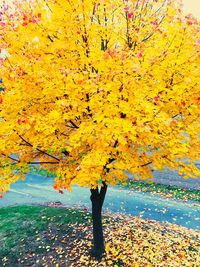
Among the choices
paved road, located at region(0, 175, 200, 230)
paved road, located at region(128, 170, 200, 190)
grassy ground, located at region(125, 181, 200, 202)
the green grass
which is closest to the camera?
the green grass

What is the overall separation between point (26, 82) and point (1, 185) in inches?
114

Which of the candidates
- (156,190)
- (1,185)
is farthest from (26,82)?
(156,190)

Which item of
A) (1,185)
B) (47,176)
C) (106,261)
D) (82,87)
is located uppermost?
(47,176)

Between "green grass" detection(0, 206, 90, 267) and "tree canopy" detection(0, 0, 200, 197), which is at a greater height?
"tree canopy" detection(0, 0, 200, 197)

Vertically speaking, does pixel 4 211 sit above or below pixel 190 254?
above

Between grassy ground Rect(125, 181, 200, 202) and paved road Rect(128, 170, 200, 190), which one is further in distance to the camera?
paved road Rect(128, 170, 200, 190)

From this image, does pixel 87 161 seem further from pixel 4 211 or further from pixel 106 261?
pixel 4 211

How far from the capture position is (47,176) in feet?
78.4

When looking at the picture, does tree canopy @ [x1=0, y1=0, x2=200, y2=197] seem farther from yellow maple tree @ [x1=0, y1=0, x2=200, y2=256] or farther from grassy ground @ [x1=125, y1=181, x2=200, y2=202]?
grassy ground @ [x1=125, y1=181, x2=200, y2=202]

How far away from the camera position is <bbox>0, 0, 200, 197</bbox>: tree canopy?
6.48 m

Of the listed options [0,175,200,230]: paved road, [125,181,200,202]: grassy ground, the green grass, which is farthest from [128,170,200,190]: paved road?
the green grass

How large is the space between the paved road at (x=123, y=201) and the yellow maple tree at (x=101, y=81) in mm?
7944

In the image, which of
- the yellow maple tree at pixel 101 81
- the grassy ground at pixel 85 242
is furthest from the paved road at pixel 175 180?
the yellow maple tree at pixel 101 81

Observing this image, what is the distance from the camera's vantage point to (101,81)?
21.9 feet
